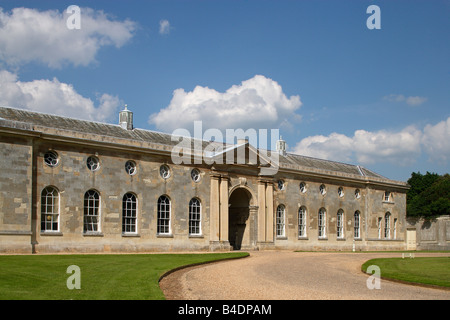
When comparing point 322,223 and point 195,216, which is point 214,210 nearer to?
point 195,216

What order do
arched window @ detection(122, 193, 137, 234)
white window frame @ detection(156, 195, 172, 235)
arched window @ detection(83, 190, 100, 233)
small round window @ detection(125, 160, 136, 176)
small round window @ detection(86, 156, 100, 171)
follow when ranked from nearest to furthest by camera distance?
A: arched window @ detection(83, 190, 100, 233) → small round window @ detection(86, 156, 100, 171) → arched window @ detection(122, 193, 137, 234) → small round window @ detection(125, 160, 136, 176) → white window frame @ detection(156, 195, 172, 235)

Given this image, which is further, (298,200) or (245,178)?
(298,200)

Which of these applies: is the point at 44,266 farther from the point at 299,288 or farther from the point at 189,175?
the point at 189,175

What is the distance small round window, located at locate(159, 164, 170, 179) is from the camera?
32969mm

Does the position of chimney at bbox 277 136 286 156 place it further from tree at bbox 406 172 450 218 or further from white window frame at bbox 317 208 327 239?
tree at bbox 406 172 450 218

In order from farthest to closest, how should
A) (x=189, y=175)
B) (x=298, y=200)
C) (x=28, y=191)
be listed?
(x=298, y=200), (x=189, y=175), (x=28, y=191)

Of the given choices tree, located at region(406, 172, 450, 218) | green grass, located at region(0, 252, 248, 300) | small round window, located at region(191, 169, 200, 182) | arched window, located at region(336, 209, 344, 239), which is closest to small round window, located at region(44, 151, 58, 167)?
small round window, located at region(191, 169, 200, 182)

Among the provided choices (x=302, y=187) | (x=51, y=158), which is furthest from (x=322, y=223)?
(x=51, y=158)

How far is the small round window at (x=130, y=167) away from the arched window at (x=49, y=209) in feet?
15.1

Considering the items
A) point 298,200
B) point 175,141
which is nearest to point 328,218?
point 298,200

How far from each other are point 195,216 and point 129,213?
5.06 metres

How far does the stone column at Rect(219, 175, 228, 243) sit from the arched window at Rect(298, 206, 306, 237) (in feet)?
28.3

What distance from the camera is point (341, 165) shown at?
170ft
